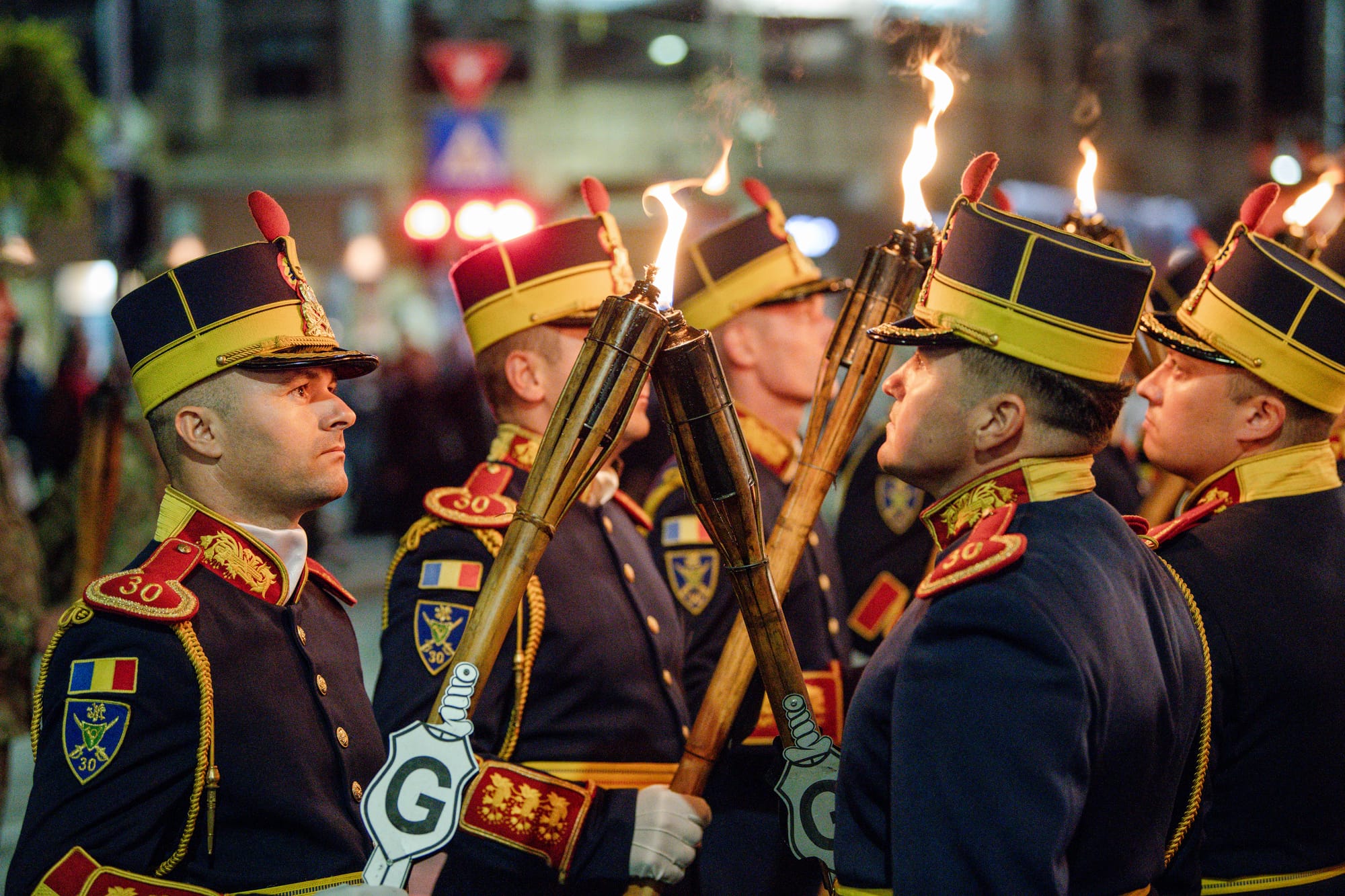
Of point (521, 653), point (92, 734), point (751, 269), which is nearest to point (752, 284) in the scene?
point (751, 269)

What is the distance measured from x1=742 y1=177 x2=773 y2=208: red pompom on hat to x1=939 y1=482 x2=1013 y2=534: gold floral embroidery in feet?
7.09

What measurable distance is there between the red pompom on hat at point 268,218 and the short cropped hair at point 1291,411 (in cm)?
221

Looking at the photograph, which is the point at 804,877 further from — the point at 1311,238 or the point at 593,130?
the point at 593,130

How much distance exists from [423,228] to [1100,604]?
483 inches

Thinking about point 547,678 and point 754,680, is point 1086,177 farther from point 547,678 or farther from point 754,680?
point 547,678

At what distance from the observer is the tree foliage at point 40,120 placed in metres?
10.4

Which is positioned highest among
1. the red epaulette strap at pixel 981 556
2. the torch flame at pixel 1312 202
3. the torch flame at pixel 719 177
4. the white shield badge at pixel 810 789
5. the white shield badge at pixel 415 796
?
the torch flame at pixel 719 177

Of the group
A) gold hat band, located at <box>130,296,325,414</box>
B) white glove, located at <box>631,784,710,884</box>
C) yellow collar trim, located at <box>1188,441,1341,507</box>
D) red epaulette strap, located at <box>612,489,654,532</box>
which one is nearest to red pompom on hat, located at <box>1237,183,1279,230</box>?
yellow collar trim, located at <box>1188,441,1341,507</box>

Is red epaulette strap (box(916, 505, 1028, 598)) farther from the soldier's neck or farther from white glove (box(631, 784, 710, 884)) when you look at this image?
the soldier's neck

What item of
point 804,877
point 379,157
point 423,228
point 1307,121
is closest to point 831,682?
point 804,877

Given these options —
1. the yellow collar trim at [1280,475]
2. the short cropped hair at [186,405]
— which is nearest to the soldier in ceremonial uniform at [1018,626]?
the yellow collar trim at [1280,475]

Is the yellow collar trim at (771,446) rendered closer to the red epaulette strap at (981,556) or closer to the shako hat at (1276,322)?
the shako hat at (1276,322)

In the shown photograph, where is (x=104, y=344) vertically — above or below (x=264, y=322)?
below

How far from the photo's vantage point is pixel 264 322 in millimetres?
2682
